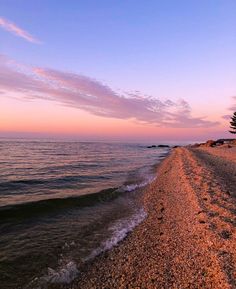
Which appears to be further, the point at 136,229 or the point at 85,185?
the point at 85,185

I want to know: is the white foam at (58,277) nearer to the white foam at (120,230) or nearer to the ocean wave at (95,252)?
the ocean wave at (95,252)

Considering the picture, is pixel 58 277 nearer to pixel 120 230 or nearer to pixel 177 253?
pixel 177 253

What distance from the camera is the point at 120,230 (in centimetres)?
1016

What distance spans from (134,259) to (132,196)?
9.07m

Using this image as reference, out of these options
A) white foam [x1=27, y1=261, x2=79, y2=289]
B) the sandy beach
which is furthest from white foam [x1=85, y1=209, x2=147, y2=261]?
white foam [x1=27, y1=261, x2=79, y2=289]

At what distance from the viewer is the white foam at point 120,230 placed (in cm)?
844

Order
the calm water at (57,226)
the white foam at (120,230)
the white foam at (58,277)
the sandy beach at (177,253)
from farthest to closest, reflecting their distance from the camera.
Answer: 1. the white foam at (120,230)
2. the calm water at (57,226)
3. the white foam at (58,277)
4. the sandy beach at (177,253)

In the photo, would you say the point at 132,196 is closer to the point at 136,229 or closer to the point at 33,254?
the point at 136,229

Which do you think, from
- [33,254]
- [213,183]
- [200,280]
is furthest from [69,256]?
[213,183]

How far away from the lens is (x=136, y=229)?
10.2 m

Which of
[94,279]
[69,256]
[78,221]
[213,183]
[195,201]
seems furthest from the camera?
[213,183]

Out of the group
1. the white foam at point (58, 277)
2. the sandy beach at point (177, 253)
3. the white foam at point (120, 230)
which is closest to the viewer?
the sandy beach at point (177, 253)

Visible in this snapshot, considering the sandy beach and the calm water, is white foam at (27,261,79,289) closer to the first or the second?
the calm water

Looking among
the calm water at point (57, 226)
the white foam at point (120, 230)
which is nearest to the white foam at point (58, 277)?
the calm water at point (57, 226)
